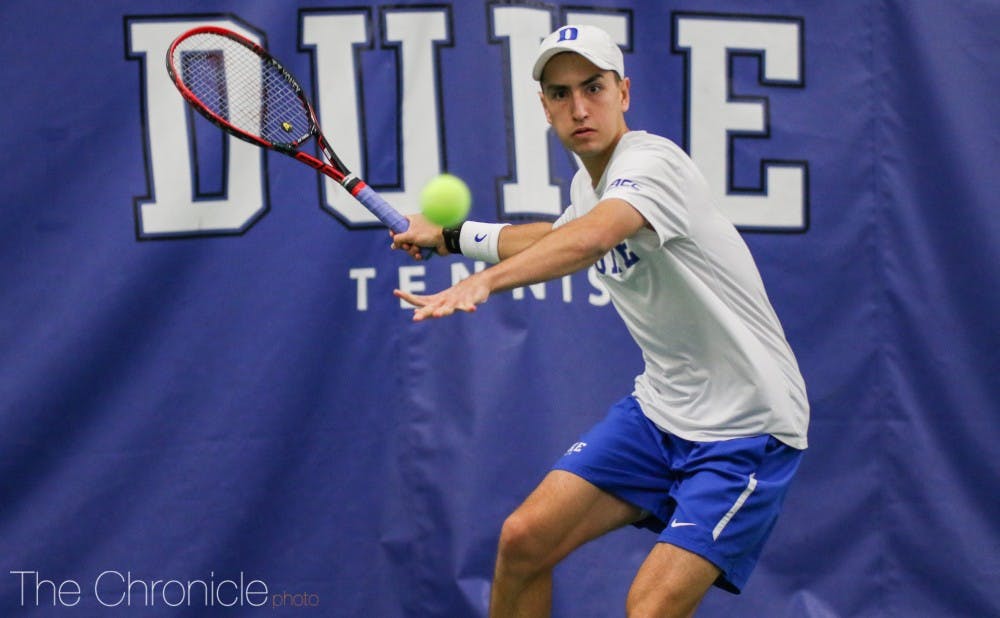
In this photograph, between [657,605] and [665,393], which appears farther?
[665,393]

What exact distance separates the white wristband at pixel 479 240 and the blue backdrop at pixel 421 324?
2.55ft

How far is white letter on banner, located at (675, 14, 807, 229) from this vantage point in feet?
15.8

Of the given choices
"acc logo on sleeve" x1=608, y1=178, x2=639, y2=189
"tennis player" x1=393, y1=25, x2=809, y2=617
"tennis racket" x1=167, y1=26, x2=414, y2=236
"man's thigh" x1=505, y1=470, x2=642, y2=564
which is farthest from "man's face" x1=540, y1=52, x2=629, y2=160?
"man's thigh" x1=505, y1=470, x2=642, y2=564

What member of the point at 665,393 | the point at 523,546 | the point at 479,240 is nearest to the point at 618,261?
the point at 665,393

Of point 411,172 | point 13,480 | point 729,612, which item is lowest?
point 729,612

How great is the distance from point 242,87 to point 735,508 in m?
2.15

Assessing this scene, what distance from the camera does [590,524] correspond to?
12.1ft

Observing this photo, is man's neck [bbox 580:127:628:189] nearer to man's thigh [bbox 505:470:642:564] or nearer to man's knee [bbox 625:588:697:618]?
man's thigh [bbox 505:470:642:564]

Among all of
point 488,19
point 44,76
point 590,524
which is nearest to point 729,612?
point 590,524

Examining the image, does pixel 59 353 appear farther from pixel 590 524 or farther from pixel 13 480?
pixel 590 524

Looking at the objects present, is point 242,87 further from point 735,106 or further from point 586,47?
point 735,106

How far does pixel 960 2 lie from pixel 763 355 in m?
2.16

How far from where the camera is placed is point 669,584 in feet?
10.9

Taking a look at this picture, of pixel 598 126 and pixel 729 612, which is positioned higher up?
pixel 598 126
